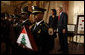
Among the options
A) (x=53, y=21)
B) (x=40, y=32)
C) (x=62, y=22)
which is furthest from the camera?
(x=62, y=22)

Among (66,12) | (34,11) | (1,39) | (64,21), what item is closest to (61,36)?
(64,21)

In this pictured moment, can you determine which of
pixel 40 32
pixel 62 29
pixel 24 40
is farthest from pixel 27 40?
pixel 62 29

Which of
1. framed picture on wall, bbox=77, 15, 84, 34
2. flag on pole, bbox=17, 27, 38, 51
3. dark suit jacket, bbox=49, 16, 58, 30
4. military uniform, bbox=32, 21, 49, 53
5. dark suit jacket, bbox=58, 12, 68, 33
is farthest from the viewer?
framed picture on wall, bbox=77, 15, 84, 34

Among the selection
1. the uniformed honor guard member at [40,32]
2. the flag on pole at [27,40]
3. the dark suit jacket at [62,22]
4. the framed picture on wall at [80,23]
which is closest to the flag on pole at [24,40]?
the flag on pole at [27,40]

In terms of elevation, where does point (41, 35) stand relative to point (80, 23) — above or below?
below

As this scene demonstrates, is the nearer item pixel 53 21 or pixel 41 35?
pixel 41 35

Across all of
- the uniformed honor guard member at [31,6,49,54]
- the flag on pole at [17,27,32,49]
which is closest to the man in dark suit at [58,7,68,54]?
the uniformed honor guard member at [31,6,49,54]

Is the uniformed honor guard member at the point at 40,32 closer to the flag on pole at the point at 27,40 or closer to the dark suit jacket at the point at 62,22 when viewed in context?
the flag on pole at the point at 27,40

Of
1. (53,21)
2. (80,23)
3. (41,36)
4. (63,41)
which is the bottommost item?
(63,41)

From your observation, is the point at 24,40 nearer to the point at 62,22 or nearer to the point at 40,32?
the point at 40,32

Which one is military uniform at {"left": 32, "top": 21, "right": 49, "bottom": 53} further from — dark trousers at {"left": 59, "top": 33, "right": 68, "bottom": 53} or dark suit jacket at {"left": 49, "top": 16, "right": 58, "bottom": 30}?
dark trousers at {"left": 59, "top": 33, "right": 68, "bottom": 53}

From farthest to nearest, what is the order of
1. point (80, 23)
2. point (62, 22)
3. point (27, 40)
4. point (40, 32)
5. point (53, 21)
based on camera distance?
point (80, 23), point (62, 22), point (53, 21), point (40, 32), point (27, 40)

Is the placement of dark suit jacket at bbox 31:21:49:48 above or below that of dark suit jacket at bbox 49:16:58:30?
below

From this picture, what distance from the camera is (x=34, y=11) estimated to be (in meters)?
3.35
